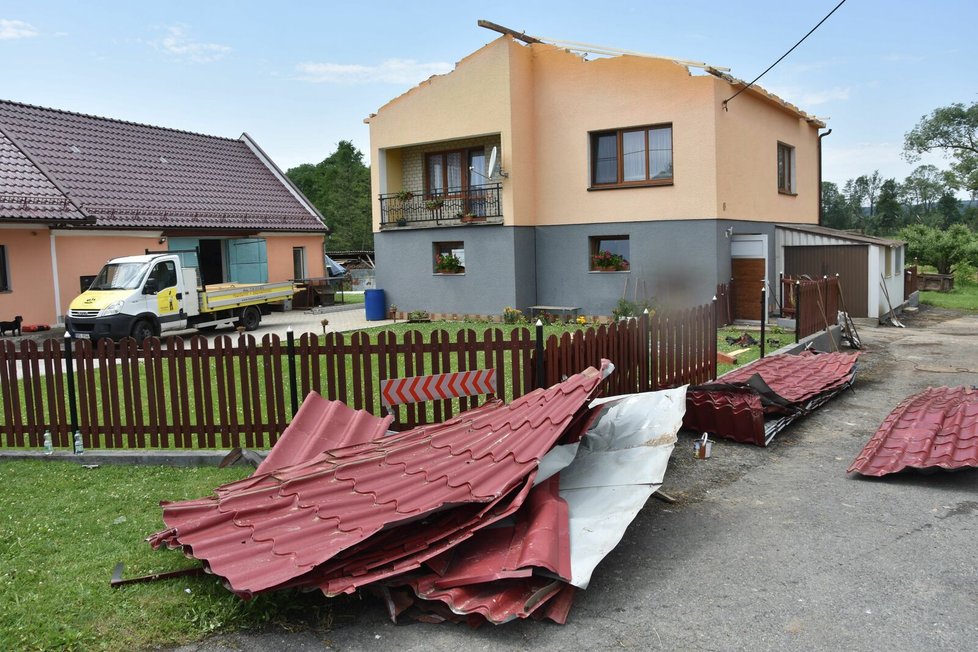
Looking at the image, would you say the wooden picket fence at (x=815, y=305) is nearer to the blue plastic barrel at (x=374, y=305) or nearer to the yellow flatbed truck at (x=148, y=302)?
the blue plastic barrel at (x=374, y=305)

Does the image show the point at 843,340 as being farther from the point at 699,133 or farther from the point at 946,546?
the point at 946,546

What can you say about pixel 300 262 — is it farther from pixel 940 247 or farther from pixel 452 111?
pixel 940 247

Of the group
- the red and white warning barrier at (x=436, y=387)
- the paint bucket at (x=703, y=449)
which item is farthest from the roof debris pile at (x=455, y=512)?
the paint bucket at (x=703, y=449)

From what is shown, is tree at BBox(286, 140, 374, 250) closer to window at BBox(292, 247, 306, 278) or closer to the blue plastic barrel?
window at BBox(292, 247, 306, 278)

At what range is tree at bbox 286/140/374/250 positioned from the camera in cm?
6178

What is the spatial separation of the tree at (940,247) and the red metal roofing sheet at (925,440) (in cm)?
2972

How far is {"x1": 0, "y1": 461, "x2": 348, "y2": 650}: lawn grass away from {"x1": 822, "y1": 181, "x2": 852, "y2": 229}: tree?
64876mm

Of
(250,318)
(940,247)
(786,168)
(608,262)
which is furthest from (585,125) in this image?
(940,247)

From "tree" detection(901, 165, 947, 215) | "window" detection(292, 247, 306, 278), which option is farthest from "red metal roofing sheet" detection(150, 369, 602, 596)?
"tree" detection(901, 165, 947, 215)

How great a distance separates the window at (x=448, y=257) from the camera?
2281 cm

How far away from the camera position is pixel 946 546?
5.13 metres

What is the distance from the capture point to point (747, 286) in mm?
20125

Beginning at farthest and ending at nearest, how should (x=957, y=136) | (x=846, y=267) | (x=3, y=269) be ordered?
(x=957, y=136) < (x=846, y=267) < (x=3, y=269)

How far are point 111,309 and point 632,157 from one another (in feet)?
43.5
